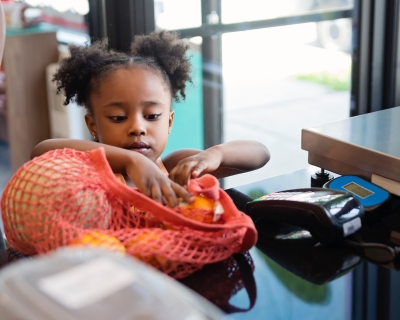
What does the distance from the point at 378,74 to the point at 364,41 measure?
12cm

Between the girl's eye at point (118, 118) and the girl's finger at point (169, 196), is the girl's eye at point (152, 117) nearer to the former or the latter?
the girl's eye at point (118, 118)

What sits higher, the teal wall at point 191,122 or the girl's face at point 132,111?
the girl's face at point 132,111

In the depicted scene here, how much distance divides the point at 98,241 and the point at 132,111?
0.43 m

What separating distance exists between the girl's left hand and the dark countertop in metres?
0.14

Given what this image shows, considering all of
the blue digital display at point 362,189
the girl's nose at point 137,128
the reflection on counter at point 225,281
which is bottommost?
the reflection on counter at point 225,281

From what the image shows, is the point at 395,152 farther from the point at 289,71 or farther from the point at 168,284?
the point at 289,71

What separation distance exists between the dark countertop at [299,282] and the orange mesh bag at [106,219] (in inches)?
1.1

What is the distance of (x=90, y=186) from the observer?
0.62m

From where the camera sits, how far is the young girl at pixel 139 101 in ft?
2.98

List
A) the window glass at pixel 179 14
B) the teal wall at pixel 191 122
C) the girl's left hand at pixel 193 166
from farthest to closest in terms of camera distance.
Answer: the teal wall at pixel 191 122
the window glass at pixel 179 14
the girl's left hand at pixel 193 166

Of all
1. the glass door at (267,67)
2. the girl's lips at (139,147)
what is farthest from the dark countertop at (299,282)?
the glass door at (267,67)

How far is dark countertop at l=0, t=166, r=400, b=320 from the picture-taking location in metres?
0.57

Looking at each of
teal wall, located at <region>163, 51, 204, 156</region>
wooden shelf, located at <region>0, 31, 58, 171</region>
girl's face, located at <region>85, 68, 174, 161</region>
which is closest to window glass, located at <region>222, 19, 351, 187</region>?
teal wall, located at <region>163, 51, 204, 156</region>

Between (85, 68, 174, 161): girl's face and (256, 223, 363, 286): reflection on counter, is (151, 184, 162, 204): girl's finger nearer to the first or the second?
(256, 223, 363, 286): reflection on counter
